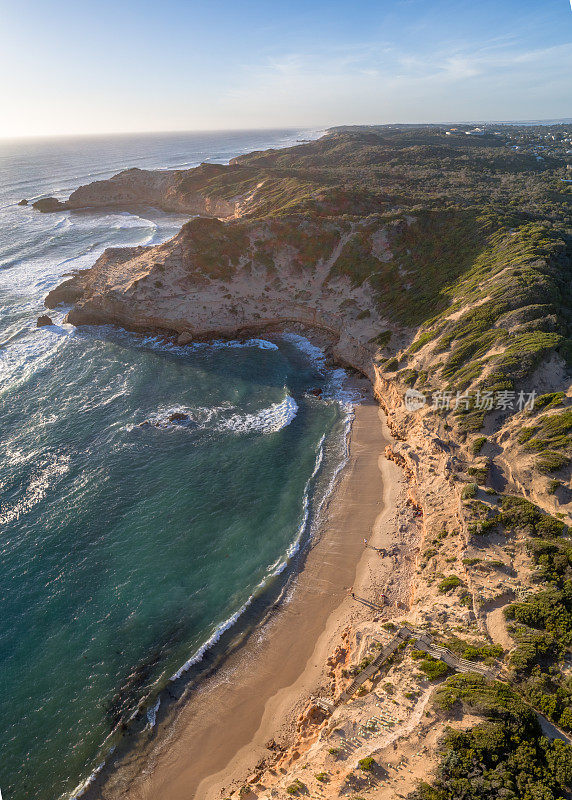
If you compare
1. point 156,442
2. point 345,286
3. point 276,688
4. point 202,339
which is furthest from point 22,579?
point 345,286

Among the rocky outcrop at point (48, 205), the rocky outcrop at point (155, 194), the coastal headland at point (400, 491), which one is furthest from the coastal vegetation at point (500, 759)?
the rocky outcrop at point (48, 205)

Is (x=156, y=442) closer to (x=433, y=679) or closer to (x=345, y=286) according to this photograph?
(x=433, y=679)

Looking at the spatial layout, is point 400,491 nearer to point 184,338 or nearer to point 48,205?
point 184,338

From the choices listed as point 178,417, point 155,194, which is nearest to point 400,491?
point 178,417

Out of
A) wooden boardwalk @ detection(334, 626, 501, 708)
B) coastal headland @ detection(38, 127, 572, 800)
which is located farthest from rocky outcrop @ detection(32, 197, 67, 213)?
wooden boardwalk @ detection(334, 626, 501, 708)

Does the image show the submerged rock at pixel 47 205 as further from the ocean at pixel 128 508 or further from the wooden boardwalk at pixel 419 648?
the wooden boardwalk at pixel 419 648

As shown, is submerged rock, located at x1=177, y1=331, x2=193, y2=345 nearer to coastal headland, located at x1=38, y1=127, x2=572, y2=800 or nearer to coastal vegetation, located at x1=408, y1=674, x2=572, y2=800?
coastal headland, located at x1=38, y1=127, x2=572, y2=800
